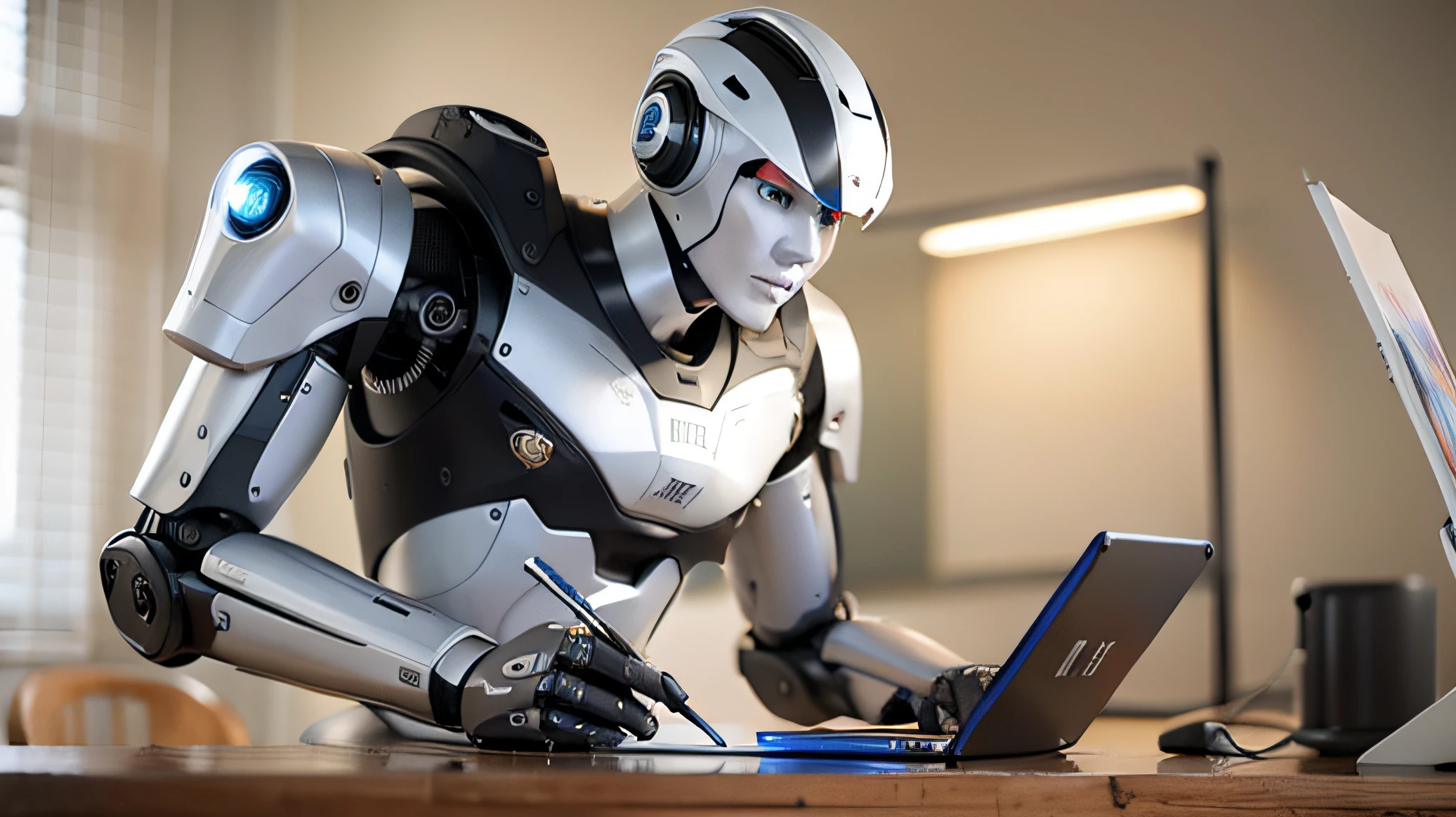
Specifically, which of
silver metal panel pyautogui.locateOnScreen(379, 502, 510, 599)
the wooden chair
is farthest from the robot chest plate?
the wooden chair

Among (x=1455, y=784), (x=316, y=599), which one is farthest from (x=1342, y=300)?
(x=316, y=599)

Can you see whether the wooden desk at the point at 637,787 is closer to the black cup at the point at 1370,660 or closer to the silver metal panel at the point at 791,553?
the black cup at the point at 1370,660

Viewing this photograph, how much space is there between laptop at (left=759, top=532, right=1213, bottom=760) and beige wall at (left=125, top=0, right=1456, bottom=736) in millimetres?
1885

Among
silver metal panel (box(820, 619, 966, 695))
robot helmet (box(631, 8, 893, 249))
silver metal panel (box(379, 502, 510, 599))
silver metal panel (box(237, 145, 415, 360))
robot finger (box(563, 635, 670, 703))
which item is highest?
robot helmet (box(631, 8, 893, 249))

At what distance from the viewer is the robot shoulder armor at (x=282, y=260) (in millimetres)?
1043

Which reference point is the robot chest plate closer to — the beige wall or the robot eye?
the robot eye

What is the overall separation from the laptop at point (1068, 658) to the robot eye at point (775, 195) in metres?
0.53

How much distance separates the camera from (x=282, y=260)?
1055 millimetres

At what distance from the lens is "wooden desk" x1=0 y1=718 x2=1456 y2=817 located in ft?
1.68

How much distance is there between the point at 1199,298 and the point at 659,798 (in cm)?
250

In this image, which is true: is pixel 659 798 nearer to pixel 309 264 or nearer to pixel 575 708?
pixel 575 708

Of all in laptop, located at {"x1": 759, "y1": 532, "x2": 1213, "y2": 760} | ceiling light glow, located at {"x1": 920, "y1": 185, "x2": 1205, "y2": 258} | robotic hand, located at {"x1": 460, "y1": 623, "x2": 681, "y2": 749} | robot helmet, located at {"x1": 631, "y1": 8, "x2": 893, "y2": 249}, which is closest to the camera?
laptop, located at {"x1": 759, "y1": 532, "x2": 1213, "y2": 760}

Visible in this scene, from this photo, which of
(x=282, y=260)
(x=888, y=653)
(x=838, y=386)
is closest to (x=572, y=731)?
(x=282, y=260)

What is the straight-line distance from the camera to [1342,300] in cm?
259
